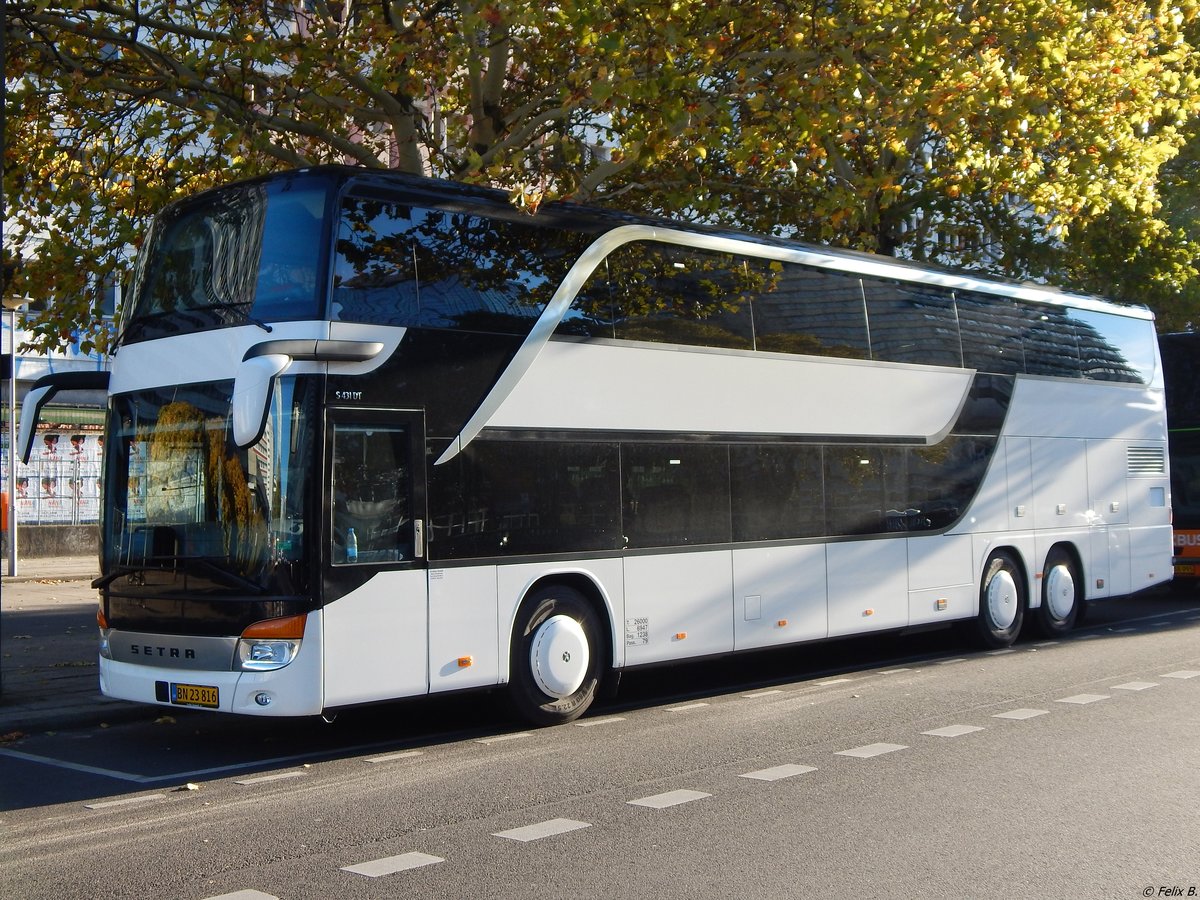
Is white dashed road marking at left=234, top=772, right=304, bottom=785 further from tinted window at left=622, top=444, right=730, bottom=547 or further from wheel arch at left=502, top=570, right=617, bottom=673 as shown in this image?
tinted window at left=622, top=444, right=730, bottom=547

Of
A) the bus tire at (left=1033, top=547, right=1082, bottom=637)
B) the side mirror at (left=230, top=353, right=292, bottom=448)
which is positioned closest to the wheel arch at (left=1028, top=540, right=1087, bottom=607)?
the bus tire at (left=1033, top=547, right=1082, bottom=637)

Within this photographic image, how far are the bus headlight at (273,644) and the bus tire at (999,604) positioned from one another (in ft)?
29.4

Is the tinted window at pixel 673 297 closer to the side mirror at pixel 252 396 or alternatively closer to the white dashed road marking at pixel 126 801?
the side mirror at pixel 252 396

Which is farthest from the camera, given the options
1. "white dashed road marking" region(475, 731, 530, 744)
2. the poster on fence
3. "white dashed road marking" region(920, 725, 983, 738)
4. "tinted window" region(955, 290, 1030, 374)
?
the poster on fence

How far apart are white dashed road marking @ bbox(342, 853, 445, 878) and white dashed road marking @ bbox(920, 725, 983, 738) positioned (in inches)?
175

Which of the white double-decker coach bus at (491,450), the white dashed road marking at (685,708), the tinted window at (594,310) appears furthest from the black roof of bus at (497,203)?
the white dashed road marking at (685,708)

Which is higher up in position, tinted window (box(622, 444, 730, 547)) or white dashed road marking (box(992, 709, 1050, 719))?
tinted window (box(622, 444, 730, 547))

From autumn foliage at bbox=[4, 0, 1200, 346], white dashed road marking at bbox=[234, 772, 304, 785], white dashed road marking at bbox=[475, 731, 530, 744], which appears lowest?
white dashed road marking at bbox=[475, 731, 530, 744]

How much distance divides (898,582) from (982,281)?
3.90 metres

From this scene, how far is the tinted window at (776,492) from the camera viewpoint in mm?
12250

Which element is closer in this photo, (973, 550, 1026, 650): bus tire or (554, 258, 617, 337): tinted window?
(554, 258, 617, 337): tinted window

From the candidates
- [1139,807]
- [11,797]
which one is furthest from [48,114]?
[1139,807]

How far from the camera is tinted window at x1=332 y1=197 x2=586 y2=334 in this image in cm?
932

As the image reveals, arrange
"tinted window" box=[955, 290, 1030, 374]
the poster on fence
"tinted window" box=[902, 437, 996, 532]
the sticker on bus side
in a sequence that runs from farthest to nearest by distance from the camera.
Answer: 1. the poster on fence
2. "tinted window" box=[955, 290, 1030, 374]
3. "tinted window" box=[902, 437, 996, 532]
4. the sticker on bus side
